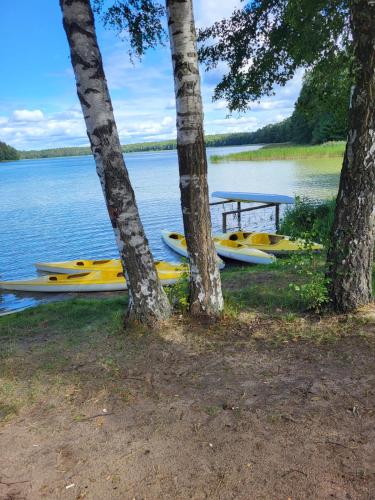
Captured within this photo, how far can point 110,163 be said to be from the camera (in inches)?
216

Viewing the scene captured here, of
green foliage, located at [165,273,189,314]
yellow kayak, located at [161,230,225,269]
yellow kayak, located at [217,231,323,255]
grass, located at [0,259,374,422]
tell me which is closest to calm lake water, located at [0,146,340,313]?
yellow kayak, located at [161,230,225,269]

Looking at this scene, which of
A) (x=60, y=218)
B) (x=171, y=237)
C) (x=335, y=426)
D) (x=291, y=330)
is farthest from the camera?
(x=60, y=218)

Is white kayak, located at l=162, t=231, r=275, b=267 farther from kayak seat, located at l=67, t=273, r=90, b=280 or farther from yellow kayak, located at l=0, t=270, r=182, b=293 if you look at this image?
kayak seat, located at l=67, t=273, r=90, b=280

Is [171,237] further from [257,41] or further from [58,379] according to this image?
[58,379]

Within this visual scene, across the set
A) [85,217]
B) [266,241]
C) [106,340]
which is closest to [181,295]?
[106,340]

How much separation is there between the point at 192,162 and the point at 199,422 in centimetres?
327

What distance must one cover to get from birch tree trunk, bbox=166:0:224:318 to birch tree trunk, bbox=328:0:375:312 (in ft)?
5.58

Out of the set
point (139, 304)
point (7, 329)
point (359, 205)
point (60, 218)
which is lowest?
point (60, 218)

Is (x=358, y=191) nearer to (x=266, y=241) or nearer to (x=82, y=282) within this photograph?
(x=82, y=282)

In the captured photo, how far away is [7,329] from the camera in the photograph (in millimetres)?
7441

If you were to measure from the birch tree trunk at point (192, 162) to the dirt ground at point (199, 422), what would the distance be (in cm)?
Answer: 72

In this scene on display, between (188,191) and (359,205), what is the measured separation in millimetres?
2212

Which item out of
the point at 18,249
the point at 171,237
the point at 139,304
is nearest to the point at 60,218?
the point at 18,249

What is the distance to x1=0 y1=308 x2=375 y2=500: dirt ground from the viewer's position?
10.3 feet
